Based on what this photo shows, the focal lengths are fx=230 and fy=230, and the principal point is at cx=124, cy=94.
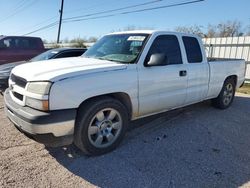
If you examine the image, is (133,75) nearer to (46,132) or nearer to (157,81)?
(157,81)

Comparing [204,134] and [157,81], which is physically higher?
[157,81]

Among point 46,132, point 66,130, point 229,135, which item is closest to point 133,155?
point 66,130

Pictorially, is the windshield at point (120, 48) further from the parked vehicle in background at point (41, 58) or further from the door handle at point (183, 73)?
the parked vehicle in background at point (41, 58)

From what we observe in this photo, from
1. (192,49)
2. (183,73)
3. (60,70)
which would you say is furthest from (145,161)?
(192,49)

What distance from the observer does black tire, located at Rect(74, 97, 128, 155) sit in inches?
125

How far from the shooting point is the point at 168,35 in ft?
14.2

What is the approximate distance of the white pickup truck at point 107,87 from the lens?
289 cm

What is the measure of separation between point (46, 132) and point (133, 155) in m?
1.34

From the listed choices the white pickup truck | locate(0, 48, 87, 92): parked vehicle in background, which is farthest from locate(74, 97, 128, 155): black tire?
locate(0, 48, 87, 92): parked vehicle in background

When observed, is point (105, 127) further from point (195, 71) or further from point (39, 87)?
point (195, 71)

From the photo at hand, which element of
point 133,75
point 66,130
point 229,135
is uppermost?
point 133,75

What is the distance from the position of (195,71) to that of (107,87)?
2214 mm

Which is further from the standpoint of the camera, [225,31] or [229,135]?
[225,31]

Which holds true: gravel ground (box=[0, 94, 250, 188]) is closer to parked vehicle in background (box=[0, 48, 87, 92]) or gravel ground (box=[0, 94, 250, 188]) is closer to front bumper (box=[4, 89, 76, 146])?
front bumper (box=[4, 89, 76, 146])
